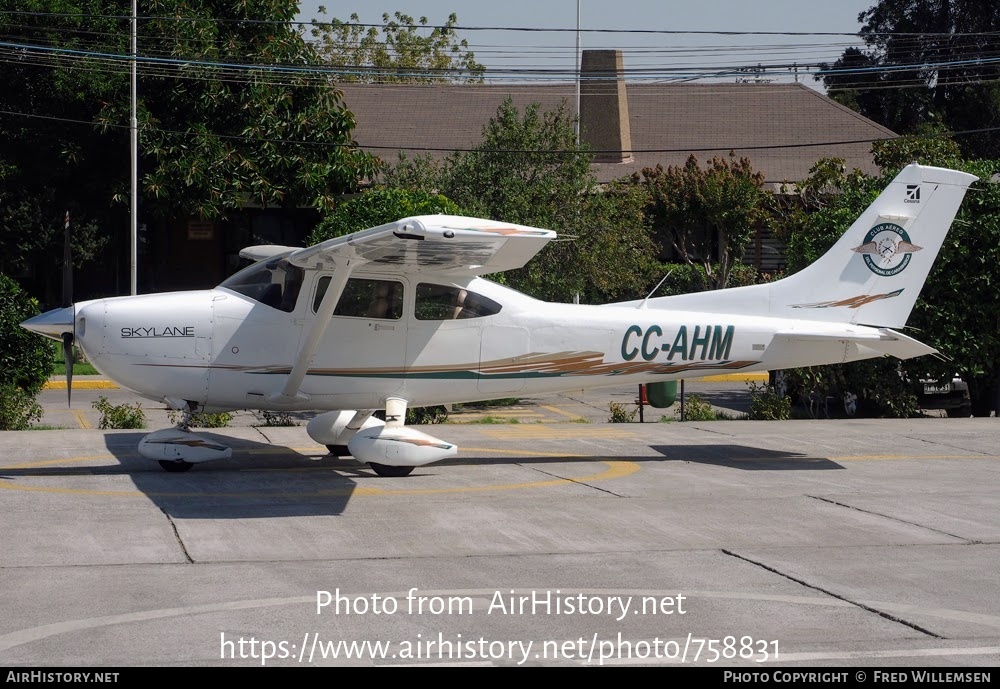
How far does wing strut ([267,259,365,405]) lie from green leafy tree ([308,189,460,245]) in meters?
7.46

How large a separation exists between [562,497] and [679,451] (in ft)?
11.2

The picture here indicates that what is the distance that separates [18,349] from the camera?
16000 millimetres

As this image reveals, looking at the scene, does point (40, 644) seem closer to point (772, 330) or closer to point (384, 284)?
point (384, 284)

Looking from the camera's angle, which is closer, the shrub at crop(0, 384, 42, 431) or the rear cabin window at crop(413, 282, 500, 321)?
the rear cabin window at crop(413, 282, 500, 321)

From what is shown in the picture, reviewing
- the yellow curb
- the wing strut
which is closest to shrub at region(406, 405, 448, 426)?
the wing strut

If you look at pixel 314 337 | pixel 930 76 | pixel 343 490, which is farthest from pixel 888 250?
pixel 930 76

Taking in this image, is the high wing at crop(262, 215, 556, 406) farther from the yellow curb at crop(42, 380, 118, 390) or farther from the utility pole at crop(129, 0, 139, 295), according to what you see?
the utility pole at crop(129, 0, 139, 295)

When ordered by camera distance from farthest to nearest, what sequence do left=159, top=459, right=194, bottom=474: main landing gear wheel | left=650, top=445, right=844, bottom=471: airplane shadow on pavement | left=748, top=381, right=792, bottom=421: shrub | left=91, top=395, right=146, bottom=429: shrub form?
left=748, top=381, right=792, bottom=421: shrub < left=91, top=395, right=146, bottom=429: shrub < left=650, top=445, right=844, bottom=471: airplane shadow on pavement < left=159, top=459, right=194, bottom=474: main landing gear wheel

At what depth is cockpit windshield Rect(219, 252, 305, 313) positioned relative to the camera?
1122 centimetres

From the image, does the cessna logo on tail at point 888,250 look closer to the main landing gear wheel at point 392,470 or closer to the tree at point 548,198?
the main landing gear wheel at point 392,470

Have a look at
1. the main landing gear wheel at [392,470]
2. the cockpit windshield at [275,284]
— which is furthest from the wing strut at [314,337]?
the main landing gear wheel at [392,470]

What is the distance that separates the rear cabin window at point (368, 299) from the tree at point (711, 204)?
1916cm

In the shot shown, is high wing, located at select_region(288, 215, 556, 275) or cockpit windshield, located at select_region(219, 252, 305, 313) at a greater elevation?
high wing, located at select_region(288, 215, 556, 275)

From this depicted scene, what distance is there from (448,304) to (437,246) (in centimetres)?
151
